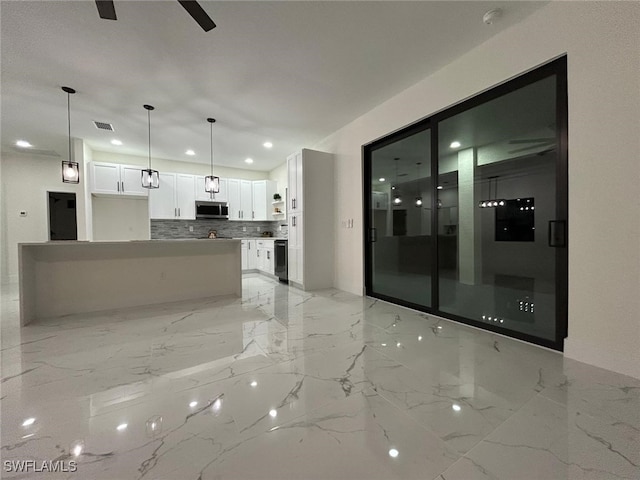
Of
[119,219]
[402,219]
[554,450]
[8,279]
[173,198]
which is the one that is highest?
[173,198]

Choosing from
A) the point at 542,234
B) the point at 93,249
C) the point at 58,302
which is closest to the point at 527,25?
the point at 542,234

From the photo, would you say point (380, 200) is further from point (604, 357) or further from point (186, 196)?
point (186, 196)

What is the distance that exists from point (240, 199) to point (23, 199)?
Answer: 4578mm

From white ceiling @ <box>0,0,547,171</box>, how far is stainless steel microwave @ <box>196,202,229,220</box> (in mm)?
2347

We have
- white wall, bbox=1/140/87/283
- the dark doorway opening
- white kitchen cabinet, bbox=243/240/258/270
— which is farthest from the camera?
white kitchen cabinet, bbox=243/240/258/270

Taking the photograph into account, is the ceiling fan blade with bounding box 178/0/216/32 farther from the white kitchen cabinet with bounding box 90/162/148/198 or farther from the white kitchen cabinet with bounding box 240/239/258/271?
the white kitchen cabinet with bounding box 240/239/258/271

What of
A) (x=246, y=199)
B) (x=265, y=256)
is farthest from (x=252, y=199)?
(x=265, y=256)

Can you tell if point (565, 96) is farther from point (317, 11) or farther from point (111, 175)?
point (111, 175)

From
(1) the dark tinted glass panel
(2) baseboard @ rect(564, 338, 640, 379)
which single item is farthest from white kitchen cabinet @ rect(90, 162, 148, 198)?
(2) baseboard @ rect(564, 338, 640, 379)

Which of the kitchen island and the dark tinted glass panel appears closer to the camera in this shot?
the dark tinted glass panel

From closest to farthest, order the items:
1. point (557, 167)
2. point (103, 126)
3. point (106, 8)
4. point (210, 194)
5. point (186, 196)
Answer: point (106, 8), point (557, 167), point (103, 126), point (186, 196), point (210, 194)

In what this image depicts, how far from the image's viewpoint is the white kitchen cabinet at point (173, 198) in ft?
20.0

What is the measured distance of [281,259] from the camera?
5.57 metres

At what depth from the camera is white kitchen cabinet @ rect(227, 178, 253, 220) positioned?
7004 millimetres
